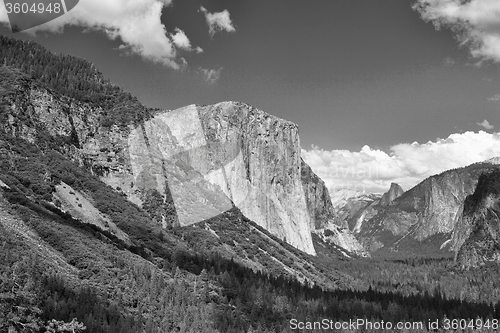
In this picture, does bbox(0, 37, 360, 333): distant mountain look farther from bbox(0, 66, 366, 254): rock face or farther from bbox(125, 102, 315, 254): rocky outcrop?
bbox(125, 102, 315, 254): rocky outcrop

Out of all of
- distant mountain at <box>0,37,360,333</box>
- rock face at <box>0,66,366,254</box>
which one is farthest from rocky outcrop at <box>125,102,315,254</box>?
distant mountain at <box>0,37,360,333</box>

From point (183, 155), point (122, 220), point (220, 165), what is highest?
point (183, 155)

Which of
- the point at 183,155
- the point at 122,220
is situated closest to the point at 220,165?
the point at 183,155

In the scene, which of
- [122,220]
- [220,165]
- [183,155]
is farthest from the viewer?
[220,165]

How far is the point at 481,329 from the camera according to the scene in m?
87.2

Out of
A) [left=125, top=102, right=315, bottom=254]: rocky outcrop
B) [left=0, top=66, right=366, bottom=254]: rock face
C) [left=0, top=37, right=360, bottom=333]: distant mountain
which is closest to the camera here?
[left=0, top=37, right=360, bottom=333]: distant mountain

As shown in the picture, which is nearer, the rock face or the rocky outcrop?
the rock face

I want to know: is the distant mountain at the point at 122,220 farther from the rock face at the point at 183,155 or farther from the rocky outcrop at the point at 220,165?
the rocky outcrop at the point at 220,165

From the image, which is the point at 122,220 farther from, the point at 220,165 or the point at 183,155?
the point at 220,165

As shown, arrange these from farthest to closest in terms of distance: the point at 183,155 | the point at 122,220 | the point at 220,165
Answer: the point at 220,165 < the point at 183,155 < the point at 122,220

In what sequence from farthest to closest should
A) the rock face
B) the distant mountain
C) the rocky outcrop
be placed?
the rocky outcrop, the rock face, the distant mountain

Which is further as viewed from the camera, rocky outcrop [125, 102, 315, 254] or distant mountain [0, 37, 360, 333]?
rocky outcrop [125, 102, 315, 254]

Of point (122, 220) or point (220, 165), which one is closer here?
point (122, 220)

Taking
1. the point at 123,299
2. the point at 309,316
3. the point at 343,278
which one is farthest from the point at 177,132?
the point at 123,299
